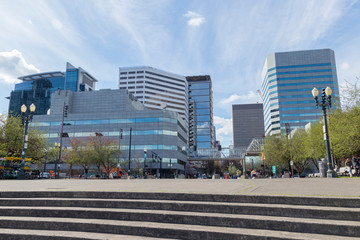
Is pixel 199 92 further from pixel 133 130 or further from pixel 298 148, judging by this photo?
pixel 298 148

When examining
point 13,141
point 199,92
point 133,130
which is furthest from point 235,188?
point 199,92

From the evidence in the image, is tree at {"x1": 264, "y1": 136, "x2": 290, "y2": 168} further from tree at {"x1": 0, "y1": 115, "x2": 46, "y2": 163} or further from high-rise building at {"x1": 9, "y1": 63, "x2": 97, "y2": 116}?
high-rise building at {"x1": 9, "y1": 63, "x2": 97, "y2": 116}

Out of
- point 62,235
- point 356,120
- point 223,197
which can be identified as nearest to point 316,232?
point 223,197

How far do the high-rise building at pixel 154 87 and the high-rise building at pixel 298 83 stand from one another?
58687 mm

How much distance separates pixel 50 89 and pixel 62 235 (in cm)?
18215

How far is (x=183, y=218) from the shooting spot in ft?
19.5

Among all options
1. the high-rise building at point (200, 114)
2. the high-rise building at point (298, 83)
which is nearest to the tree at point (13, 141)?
the high-rise building at point (298, 83)

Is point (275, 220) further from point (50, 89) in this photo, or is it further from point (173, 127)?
point (50, 89)

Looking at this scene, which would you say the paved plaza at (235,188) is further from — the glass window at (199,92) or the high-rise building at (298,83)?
the glass window at (199,92)

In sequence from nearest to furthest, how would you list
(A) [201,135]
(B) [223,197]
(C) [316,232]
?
1. (C) [316,232]
2. (B) [223,197]
3. (A) [201,135]

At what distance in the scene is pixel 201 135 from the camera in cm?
18938

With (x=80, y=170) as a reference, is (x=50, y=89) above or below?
above

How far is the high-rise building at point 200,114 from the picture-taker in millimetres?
189375

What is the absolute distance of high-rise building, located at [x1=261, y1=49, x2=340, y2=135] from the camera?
130375 mm
